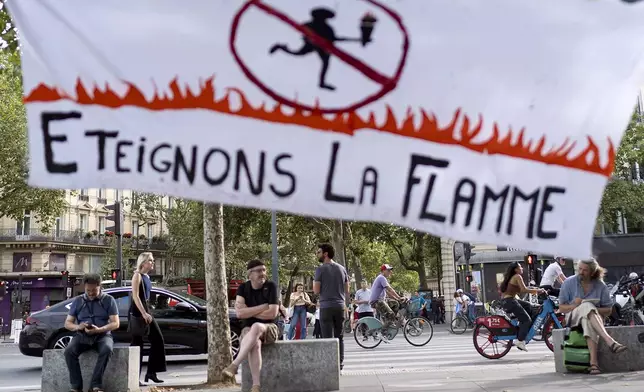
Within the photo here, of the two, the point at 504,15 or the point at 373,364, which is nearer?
the point at 504,15

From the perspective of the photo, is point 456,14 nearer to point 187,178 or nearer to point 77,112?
point 187,178

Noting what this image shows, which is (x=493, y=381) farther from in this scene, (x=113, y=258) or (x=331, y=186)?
(x=113, y=258)

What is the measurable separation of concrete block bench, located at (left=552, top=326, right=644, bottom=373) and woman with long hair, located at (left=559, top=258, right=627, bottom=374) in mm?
240

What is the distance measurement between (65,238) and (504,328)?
4987 centimetres

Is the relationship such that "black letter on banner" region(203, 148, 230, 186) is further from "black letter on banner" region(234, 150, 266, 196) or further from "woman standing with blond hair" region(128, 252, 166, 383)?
"woman standing with blond hair" region(128, 252, 166, 383)

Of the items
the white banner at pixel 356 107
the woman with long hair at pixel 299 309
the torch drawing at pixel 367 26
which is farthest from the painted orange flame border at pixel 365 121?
the woman with long hair at pixel 299 309

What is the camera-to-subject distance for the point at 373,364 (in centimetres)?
1215

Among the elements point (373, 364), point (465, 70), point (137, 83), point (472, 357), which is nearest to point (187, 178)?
point (137, 83)

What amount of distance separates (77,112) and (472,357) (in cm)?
1117

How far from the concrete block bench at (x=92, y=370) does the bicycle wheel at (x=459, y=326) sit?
48.2 ft

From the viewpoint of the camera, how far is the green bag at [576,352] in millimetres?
8805

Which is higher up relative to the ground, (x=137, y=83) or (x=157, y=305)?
(x=137, y=83)

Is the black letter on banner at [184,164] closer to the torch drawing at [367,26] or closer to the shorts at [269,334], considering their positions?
the torch drawing at [367,26]

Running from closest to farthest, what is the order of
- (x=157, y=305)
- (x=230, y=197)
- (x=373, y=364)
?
(x=230, y=197)
(x=373, y=364)
(x=157, y=305)
